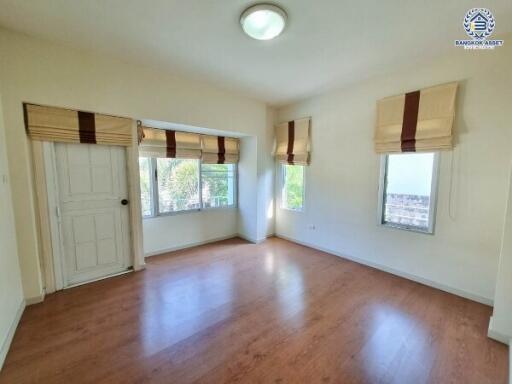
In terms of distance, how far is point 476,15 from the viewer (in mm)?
1945

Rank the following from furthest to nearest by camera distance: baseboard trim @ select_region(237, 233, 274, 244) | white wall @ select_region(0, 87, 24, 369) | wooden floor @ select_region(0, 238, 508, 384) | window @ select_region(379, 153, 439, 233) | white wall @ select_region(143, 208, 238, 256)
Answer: baseboard trim @ select_region(237, 233, 274, 244), white wall @ select_region(143, 208, 238, 256), window @ select_region(379, 153, 439, 233), white wall @ select_region(0, 87, 24, 369), wooden floor @ select_region(0, 238, 508, 384)

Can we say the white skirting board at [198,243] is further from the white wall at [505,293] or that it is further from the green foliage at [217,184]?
the white wall at [505,293]

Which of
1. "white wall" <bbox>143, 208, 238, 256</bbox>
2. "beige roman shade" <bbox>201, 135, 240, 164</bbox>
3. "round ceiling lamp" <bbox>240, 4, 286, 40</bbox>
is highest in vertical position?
"round ceiling lamp" <bbox>240, 4, 286, 40</bbox>

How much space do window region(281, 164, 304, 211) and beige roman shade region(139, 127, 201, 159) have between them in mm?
1795

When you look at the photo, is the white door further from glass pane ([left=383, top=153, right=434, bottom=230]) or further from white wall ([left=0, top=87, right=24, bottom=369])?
glass pane ([left=383, top=153, right=434, bottom=230])

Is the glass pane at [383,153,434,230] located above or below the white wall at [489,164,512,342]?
above

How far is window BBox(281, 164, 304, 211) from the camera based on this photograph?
4379 millimetres

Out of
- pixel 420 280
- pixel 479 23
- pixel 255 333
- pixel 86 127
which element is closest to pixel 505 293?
pixel 420 280

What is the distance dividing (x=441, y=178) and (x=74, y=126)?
4.35 m

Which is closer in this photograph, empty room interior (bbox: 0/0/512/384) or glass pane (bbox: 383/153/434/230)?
empty room interior (bbox: 0/0/512/384)

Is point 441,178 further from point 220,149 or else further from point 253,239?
point 220,149

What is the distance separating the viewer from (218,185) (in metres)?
4.57

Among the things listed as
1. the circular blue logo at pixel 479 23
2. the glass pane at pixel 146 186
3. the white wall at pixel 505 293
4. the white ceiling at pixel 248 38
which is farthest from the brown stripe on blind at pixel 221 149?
the white wall at pixel 505 293

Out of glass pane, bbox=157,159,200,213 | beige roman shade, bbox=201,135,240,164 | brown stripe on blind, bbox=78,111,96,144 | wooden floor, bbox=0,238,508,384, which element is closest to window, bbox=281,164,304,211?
beige roman shade, bbox=201,135,240,164
